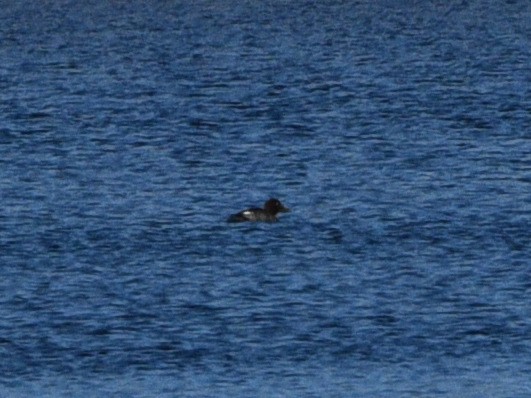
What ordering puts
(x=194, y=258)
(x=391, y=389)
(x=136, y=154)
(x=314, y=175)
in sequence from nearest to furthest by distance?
1. (x=391, y=389)
2. (x=194, y=258)
3. (x=314, y=175)
4. (x=136, y=154)

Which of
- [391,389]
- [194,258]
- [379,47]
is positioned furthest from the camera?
[379,47]

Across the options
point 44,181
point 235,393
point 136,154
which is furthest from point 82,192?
point 235,393

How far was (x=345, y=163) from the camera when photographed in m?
31.9

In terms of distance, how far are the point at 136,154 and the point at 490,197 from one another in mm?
6588

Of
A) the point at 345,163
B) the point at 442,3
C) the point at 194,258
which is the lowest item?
the point at 194,258

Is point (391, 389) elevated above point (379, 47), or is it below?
below

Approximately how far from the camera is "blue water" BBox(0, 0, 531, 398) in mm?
21094

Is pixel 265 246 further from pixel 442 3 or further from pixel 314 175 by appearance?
pixel 442 3

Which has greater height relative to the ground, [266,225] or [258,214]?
[258,214]

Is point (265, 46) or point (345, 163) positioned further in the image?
point (265, 46)

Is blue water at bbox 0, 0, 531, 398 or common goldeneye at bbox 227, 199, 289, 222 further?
common goldeneye at bbox 227, 199, 289, 222

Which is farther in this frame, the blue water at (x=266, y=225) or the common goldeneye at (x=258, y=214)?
the common goldeneye at (x=258, y=214)

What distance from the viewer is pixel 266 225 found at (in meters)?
27.5

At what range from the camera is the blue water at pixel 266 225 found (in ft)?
69.2
